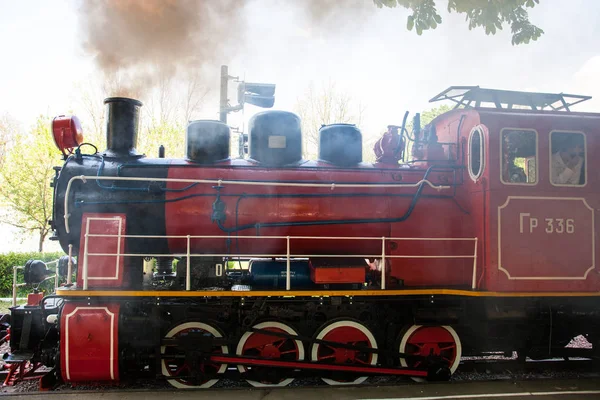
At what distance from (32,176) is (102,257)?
1465 centimetres

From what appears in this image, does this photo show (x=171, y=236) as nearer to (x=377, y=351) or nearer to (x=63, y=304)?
(x=63, y=304)

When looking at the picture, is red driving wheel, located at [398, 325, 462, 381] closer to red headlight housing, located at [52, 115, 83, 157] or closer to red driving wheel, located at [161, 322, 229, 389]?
red driving wheel, located at [161, 322, 229, 389]

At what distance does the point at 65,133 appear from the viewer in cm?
605

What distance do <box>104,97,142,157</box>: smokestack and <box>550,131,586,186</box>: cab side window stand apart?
6138 millimetres

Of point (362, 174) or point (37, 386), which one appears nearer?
point (37, 386)

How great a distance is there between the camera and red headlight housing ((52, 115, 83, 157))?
6.05 meters

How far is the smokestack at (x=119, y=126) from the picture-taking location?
6359 millimetres

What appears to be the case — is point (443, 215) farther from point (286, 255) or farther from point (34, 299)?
point (34, 299)

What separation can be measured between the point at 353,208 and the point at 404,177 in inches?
38.0

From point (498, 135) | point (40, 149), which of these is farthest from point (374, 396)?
point (40, 149)

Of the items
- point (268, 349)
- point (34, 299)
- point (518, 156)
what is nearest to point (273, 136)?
point (268, 349)

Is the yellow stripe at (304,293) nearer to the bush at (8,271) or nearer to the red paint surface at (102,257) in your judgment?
the red paint surface at (102,257)

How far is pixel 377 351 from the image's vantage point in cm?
582

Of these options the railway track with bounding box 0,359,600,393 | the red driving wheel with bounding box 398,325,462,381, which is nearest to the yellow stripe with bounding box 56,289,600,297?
the red driving wheel with bounding box 398,325,462,381
